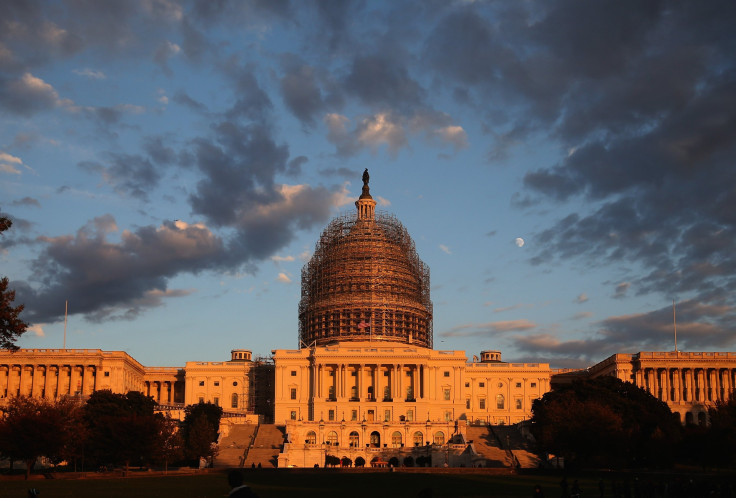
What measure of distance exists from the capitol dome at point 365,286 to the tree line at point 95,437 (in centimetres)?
4966

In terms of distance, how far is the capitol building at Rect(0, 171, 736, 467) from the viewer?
456 ft

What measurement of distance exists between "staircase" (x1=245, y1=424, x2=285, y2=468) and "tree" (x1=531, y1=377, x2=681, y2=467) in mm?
27673

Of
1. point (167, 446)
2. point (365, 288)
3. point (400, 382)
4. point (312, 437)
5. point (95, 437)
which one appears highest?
point (365, 288)

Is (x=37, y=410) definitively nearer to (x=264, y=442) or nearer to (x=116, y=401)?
(x=116, y=401)

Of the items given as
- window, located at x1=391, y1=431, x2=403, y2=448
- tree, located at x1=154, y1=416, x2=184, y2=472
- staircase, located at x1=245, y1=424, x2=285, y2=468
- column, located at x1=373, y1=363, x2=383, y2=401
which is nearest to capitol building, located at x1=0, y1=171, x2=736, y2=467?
column, located at x1=373, y1=363, x2=383, y2=401

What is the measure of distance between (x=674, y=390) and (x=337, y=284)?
51.9 m

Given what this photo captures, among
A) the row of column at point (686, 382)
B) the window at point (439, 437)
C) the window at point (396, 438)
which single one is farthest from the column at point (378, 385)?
the row of column at point (686, 382)

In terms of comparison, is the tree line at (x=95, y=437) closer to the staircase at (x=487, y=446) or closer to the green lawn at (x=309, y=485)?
the green lawn at (x=309, y=485)

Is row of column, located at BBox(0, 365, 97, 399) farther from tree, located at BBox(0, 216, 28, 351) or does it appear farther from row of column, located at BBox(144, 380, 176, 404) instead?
tree, located at BBox(0, 216, 28, 351)

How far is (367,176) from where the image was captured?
167 m

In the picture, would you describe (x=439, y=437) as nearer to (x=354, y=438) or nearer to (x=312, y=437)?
(x=354, y=438)

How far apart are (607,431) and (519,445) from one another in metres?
29.2

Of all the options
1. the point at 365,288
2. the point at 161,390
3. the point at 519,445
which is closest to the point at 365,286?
the point at 365,288

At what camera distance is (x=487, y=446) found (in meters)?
114
